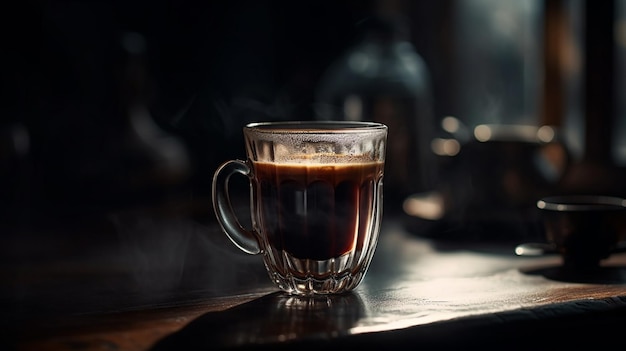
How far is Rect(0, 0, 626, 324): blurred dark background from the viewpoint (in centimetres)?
196

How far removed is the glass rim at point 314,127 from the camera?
1056 mm

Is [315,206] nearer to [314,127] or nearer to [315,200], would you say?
[315,200]

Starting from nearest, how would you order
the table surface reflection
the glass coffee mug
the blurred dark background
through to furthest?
1. the table surface reflection
2. the glass coffee mug
3. the blurred dark background

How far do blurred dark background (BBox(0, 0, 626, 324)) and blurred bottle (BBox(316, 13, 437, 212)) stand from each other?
4 cm

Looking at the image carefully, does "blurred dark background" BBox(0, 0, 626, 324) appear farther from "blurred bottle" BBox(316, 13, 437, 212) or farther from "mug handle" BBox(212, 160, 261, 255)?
"mug handle" BBox(212, 160, 261, 255)

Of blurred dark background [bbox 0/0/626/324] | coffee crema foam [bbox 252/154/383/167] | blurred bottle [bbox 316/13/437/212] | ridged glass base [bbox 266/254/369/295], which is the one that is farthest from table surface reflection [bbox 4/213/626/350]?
blurred bottle [bbox 316/13/437/212]

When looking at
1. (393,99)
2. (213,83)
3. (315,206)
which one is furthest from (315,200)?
(213,83)

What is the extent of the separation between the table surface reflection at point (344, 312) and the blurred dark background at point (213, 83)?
0.66m

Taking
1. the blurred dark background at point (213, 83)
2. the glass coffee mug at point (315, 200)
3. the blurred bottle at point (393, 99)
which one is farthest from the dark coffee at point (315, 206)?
the blurred bottle at point (393, 99)

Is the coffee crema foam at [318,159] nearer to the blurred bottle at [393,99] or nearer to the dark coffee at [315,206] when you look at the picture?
the dark coffee at [315,206]

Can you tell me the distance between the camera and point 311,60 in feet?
9.03

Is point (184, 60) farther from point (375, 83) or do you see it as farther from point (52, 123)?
point (375, 83)

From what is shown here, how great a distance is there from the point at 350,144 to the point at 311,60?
1.74 meters

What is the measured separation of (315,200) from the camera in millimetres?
1051
